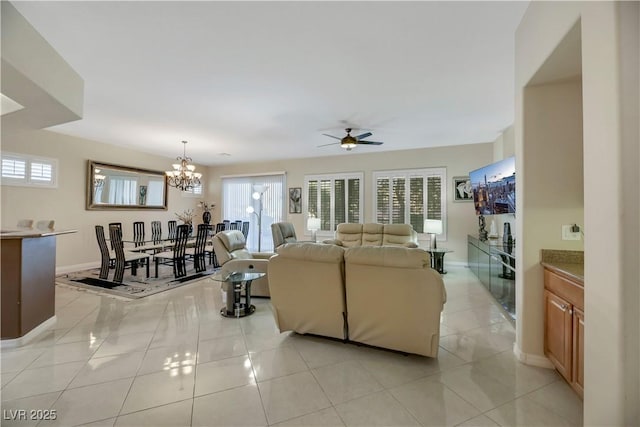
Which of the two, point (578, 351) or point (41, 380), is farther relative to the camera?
point (41, 380)

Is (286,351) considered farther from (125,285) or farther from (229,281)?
(125,285)

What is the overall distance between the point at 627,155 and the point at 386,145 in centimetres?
551

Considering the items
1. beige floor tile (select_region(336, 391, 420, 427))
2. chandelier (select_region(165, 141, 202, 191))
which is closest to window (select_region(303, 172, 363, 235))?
chandelier (select_region(165, 141, 202, 191))

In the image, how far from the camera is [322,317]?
260cm

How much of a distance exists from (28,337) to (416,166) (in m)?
6.99

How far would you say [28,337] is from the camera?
266 cm

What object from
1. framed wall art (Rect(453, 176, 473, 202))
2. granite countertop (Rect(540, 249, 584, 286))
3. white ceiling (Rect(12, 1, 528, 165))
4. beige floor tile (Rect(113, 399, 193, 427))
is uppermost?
white ceiling (Rect(12, 1, 528, 165))

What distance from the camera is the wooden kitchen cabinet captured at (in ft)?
A: 5.85

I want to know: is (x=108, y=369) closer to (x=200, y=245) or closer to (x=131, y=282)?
(x=131, y=282)

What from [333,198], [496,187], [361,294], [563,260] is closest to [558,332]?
[563,260]

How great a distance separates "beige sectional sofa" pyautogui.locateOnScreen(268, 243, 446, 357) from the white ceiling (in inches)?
73.7

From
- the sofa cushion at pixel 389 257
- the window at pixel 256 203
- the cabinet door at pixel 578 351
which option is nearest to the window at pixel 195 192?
the window at pixel 256 203

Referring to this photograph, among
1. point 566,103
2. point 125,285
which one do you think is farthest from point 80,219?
point 566,103

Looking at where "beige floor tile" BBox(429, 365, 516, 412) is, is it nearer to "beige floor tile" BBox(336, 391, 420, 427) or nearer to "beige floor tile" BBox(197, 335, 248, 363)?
"beige floor tile" BBox(336, 391, 420, 427)
